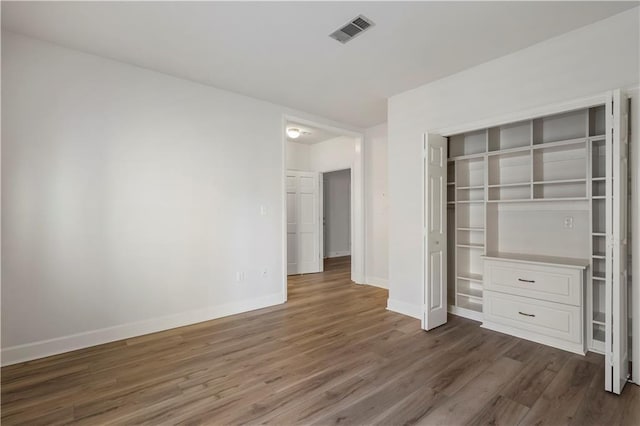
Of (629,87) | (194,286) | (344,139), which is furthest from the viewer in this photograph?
(344,139)

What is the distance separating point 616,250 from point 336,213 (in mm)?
7250

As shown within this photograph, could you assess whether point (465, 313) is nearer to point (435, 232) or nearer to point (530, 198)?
point (435, 232)

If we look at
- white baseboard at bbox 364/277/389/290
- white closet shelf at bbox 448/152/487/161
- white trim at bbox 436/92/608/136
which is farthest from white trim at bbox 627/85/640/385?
white baseboard at bbox 364/277/389/290

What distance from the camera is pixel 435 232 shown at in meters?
3.61

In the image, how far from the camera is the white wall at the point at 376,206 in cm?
554

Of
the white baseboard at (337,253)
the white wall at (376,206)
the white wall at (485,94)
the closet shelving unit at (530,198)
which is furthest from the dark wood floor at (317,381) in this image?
the white baseboard at (337,253)

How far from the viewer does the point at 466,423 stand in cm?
194

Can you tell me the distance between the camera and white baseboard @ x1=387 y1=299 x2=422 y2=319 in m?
3.91

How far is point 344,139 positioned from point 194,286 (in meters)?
4.27

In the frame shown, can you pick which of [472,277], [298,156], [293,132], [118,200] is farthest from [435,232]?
[298,156]

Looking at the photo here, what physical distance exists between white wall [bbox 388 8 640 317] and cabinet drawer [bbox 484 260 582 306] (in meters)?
0.84

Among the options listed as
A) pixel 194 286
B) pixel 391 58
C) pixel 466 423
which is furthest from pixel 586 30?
pixel 194 286

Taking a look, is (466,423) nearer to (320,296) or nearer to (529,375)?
(529,375)

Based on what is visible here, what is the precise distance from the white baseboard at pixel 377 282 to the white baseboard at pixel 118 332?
7.10 ft
